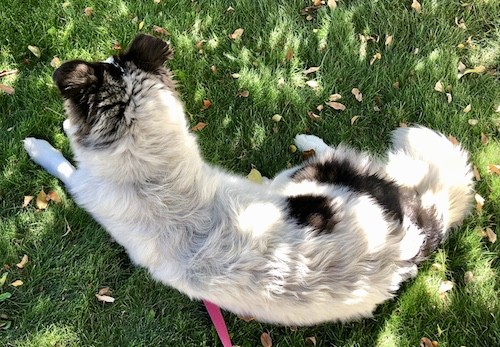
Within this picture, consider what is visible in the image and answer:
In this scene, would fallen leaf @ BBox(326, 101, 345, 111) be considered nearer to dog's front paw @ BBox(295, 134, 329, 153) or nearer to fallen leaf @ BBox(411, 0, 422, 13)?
dog's front paw @ BBox(295, 134, 329, 153)

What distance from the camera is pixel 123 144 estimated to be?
8.73ft

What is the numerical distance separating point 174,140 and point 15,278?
1.82 meters

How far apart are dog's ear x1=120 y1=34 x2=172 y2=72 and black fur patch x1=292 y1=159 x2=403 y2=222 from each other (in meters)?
1.29

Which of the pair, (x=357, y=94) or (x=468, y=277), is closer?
(x=468, y=277)

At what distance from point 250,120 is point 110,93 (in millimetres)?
1795

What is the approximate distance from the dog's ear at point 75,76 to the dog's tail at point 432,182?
78.6 inches

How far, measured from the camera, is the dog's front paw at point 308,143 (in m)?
4.10

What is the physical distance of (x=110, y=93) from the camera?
103 inches

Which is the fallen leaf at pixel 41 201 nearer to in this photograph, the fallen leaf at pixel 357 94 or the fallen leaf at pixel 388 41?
the fallen leaf at pixel 357 94

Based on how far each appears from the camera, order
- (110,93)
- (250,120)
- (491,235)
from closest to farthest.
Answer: (110,93), (491,235), (250,120)

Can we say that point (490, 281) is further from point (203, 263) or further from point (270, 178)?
point (203, 263)

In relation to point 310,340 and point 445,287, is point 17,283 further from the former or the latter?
point 445,287

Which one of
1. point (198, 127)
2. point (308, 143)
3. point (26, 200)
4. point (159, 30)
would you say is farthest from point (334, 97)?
point (26, 200)

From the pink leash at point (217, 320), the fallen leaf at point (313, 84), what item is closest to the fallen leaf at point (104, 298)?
the pink leash at point (217, 320)
